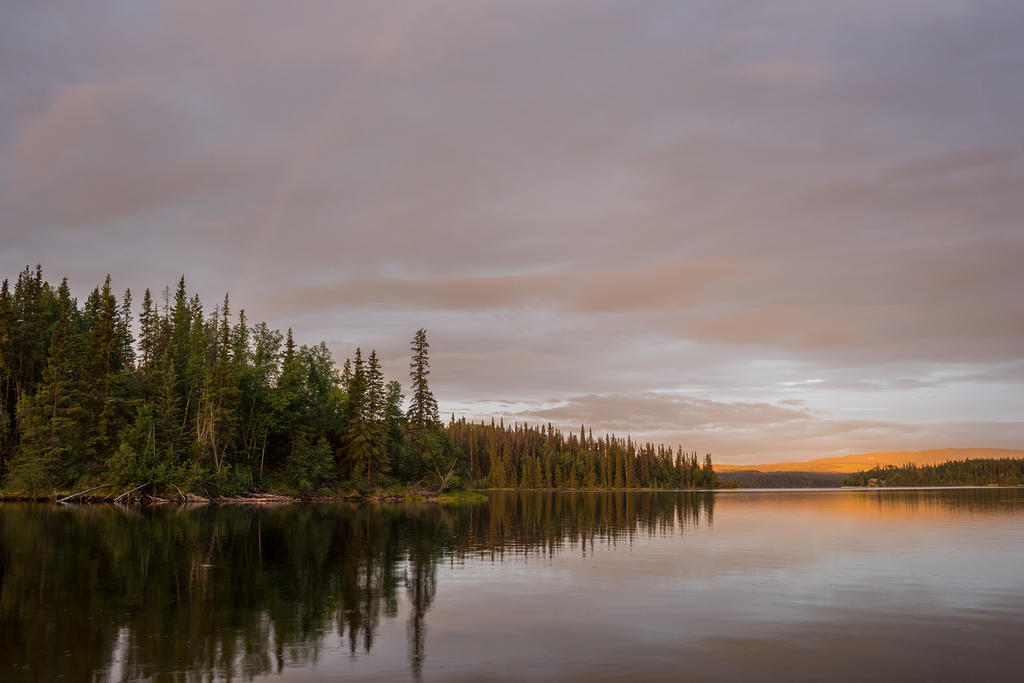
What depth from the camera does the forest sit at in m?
87.6

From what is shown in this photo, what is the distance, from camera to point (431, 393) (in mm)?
123625

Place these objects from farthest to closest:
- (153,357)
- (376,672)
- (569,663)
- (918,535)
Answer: (153,357), (918,535), (569,663), (376,672)

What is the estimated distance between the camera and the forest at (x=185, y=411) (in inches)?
3450

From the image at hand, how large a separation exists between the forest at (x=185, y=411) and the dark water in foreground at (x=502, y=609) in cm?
5317

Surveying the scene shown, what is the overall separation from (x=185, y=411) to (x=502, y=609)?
3778 inches

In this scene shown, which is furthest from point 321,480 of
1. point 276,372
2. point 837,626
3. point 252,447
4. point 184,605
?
point 837,626

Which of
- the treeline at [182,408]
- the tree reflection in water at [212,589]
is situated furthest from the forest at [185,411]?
the tree reflection in water at [212,589]

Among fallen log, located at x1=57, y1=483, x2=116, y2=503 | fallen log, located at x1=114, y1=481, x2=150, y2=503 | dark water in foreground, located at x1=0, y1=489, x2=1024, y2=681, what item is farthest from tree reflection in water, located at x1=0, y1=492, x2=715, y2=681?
fallen log, located at x1=57, y1=483, x2=116, y2=503

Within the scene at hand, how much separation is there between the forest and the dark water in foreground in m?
53.2

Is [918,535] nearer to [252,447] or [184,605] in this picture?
[184,605]

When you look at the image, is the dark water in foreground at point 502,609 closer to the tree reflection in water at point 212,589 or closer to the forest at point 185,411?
the tree reflection in water at point 212,589

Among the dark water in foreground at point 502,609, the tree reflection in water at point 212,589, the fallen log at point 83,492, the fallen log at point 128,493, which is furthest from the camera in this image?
the fallen log at point 128,493

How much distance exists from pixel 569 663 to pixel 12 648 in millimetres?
12104

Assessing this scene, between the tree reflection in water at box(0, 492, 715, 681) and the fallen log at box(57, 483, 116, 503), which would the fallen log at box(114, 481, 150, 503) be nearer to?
the fallen log at box(57, 483, 116, 503)
